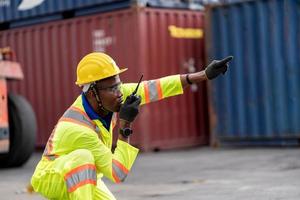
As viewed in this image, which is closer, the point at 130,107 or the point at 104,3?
the point at 130,107

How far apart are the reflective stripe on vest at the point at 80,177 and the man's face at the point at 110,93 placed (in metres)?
0.39

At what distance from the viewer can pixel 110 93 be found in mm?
4312

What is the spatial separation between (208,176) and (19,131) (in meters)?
3.15

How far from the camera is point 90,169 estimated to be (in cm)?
422

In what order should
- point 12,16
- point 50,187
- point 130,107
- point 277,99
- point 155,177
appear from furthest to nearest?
point 12,16 → point 277,99 → point 155,177 → point 50,187 → point 130,107

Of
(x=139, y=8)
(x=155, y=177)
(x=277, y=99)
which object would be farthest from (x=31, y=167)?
(x=277, y=99)

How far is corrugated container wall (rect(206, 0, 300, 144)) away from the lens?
40.2 ft

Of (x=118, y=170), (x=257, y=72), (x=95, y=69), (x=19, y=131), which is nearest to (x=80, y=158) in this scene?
(x=118, y=170)

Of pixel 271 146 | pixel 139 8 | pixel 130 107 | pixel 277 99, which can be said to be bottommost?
pixel 271 146

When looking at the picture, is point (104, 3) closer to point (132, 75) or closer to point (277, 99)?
point (132, 75)

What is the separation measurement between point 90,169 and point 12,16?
11449 millimetres

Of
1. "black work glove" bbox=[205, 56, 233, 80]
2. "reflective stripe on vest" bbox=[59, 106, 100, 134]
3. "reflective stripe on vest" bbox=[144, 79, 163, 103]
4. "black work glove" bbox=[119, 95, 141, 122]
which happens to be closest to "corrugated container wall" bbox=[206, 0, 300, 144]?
"reflective stripe on vest" bbox=[144, 79, 163, 103]

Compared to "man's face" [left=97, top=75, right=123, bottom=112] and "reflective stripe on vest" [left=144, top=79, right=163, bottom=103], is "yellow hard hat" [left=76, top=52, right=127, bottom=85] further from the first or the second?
"reflective stripe on vest" [left=144, top=79, right=163, bottom=103]

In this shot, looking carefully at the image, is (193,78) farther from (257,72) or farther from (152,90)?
(257,72)
